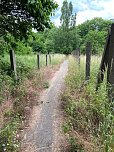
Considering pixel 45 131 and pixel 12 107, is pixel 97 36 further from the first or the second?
pixel 45 131

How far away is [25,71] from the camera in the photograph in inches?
388

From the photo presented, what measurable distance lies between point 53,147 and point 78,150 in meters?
0.68

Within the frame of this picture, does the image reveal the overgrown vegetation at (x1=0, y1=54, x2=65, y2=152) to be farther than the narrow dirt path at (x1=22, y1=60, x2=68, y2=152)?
No

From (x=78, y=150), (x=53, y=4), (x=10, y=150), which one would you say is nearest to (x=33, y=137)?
(x=10, y=150)

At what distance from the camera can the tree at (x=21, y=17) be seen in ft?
24.6

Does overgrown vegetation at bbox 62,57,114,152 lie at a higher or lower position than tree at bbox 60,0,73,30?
lower

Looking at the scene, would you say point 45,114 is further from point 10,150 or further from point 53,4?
point 53,4

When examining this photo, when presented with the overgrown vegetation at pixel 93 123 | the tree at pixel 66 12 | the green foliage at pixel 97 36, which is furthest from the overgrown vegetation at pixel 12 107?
the tree at pixel 66 12

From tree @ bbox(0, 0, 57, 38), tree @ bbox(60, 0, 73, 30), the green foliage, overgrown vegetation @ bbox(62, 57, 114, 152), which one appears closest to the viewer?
overgrown vegetation @ bbox(62, 57, 114, 152)

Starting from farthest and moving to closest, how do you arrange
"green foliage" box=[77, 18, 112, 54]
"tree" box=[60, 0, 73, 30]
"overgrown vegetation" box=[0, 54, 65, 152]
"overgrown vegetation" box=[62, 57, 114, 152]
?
"tree" box=[60, 0, 73, 30], "green foliage" box=[77, 18, 112, 54], "overgrown vegetation" box=[0, 54, 65, 152], "overgrown vegetation" box=[62, 57, 114, 152]

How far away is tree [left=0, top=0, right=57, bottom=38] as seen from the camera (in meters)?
7.50

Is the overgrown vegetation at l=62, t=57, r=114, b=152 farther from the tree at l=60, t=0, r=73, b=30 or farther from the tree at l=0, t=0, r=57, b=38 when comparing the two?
the tree at l=60, t=0, r=73, b=30

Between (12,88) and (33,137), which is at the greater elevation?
(12,88)

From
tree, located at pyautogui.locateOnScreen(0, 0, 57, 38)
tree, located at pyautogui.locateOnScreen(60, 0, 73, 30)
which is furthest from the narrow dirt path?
tree, located at pyautogui.locateOnScreen(60, 0, 73, 30)
